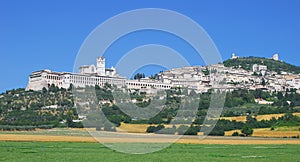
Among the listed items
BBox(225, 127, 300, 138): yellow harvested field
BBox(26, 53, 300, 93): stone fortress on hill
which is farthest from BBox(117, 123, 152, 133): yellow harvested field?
BBox(26, 53, 300, 93): stone fortress on hill

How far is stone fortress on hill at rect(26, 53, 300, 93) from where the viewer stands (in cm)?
13038

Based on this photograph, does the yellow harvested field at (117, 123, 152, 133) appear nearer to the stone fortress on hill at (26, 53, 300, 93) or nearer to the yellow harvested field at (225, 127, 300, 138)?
the yellow harvested field at (225, 127, 300, 138)

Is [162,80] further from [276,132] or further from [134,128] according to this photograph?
[276,132]

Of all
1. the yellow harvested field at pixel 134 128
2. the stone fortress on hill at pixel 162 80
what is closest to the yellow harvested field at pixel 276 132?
the yellow harvested field at pixel 134 128

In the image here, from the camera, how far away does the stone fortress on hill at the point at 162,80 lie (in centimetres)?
13038

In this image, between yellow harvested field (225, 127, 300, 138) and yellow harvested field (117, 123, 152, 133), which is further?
yellow harvested field (117, 123, 152, 133)

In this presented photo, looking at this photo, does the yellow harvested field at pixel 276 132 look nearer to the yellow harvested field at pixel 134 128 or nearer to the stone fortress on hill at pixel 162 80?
the yellow harvested field at pixel 134 128

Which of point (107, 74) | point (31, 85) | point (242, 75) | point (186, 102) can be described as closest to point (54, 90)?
point (31, 85)

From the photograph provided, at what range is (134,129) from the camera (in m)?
60.5

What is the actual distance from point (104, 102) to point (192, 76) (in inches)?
2764

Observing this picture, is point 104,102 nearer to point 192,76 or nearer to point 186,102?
point 186,102

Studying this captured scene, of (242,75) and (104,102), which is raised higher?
(242,75)

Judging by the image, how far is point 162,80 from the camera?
14700cm

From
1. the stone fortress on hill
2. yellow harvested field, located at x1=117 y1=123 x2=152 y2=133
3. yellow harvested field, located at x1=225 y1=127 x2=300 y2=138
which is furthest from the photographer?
the stone fortress on hill
